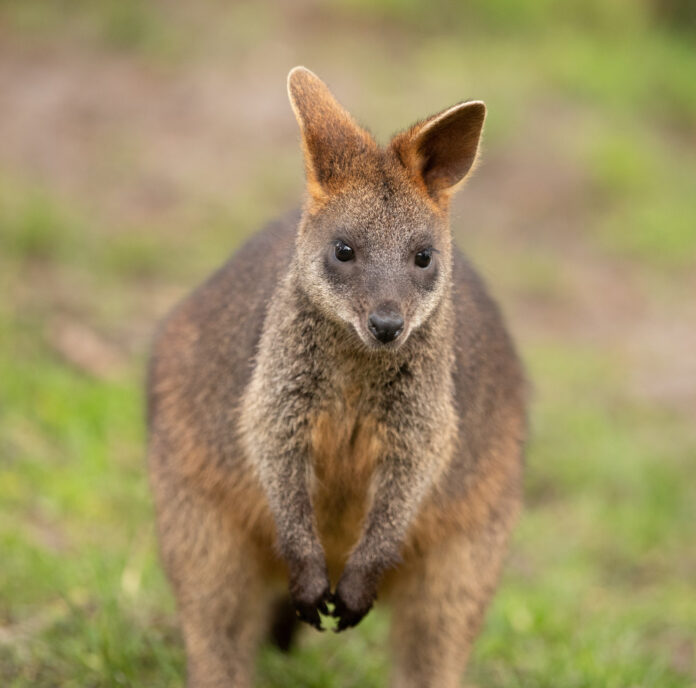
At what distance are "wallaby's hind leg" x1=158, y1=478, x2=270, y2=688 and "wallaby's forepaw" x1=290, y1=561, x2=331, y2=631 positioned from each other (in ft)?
1.41

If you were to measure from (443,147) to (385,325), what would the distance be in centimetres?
70

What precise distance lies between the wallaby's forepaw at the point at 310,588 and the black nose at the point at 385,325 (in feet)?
2.63

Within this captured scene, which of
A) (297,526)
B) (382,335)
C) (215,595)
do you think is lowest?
(215,595)

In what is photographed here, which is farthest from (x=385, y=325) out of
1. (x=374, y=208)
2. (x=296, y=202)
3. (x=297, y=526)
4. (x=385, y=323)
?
(x=296, y=202)

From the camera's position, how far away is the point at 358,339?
373cm

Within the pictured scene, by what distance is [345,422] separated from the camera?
386cm

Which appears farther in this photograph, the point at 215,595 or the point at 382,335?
the point at 215,595

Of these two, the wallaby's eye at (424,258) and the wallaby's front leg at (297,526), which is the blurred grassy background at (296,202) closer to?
the wallaby's front leg at (297,526)

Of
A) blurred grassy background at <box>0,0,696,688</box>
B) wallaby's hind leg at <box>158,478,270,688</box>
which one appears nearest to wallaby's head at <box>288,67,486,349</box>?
wallaby's hind leg at <box>158,478,270,688</box>

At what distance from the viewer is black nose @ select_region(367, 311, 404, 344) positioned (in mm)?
3504

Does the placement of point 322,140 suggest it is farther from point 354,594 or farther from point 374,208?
point 354,594

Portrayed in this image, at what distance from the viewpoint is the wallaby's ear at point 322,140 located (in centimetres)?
378

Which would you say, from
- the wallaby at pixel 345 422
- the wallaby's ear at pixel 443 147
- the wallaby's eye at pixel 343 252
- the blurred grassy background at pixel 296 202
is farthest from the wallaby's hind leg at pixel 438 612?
the wallaby's ear at pixel 443 147

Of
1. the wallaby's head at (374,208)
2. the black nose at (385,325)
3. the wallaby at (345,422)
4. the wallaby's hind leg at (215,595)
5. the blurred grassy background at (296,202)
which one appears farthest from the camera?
the blurred grassy background at (296,202)
